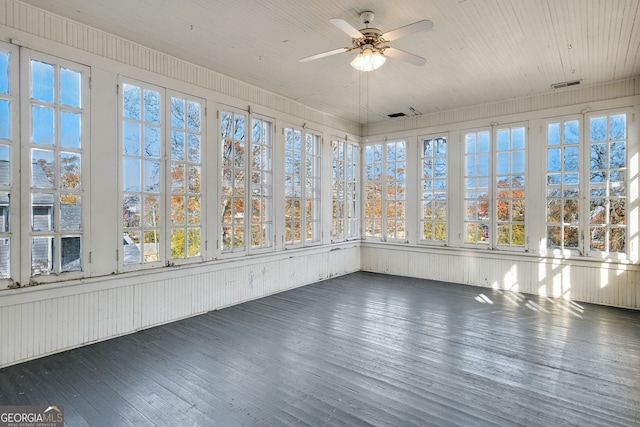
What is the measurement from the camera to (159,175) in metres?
4.26

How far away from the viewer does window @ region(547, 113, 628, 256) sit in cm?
521

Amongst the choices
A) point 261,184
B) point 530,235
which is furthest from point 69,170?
point 530,235

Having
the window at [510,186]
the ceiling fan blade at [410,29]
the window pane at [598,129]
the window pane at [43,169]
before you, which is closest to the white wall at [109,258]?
the window pane at [43,169]

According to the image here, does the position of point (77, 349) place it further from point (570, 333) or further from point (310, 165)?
point (570, 333)

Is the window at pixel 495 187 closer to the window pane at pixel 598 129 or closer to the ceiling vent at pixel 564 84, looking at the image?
the ceiling vent at pixel 564 84

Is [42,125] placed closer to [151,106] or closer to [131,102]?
[131,102]

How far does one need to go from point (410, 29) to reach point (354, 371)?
2970 mm

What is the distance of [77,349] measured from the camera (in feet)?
11.4

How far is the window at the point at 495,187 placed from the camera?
6023mm

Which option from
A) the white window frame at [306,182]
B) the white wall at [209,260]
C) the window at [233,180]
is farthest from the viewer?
the white window frame at [306,182]

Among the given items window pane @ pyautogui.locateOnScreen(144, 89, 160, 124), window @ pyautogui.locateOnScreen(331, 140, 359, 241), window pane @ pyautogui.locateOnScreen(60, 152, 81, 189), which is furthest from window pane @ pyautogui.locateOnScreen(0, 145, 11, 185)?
window @ pyautogui.locateOnScreen(331, 140, 359, 241)

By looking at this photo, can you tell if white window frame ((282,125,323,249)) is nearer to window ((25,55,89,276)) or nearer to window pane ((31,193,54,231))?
window ((25,55,89,276))

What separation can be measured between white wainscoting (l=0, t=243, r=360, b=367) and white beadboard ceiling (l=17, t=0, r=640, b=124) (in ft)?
8.94

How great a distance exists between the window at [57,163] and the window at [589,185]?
22.0 ft
